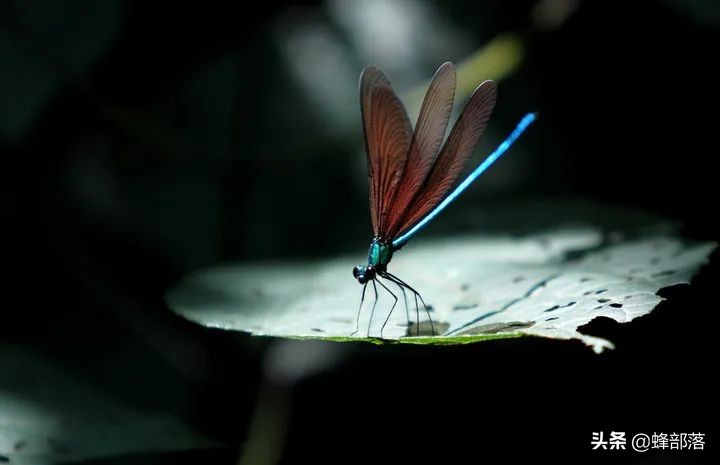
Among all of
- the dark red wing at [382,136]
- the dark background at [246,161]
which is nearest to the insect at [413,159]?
the dark red wing at [382,136]

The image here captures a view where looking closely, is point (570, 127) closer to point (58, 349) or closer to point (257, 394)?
point (257, 394)

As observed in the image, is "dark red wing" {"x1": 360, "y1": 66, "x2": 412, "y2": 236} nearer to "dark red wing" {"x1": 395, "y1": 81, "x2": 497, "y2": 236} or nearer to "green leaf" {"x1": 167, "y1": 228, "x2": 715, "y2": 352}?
"dark red wing" {"x1": 395, "y1": 81, "x2": 497, "y2": 236}

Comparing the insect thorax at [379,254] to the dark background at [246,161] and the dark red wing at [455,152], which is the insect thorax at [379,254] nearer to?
the dark red wing at [455,152]

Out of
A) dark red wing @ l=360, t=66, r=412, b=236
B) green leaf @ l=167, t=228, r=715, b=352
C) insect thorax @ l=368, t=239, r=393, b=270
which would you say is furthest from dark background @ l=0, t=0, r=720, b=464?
dark red wing @ l=360, t=66, r=412, b=236

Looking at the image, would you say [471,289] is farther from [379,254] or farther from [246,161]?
[246,161]

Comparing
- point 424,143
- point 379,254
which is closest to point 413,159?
point 424,143

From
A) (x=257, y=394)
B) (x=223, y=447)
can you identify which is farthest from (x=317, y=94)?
(x=223, y=447)
